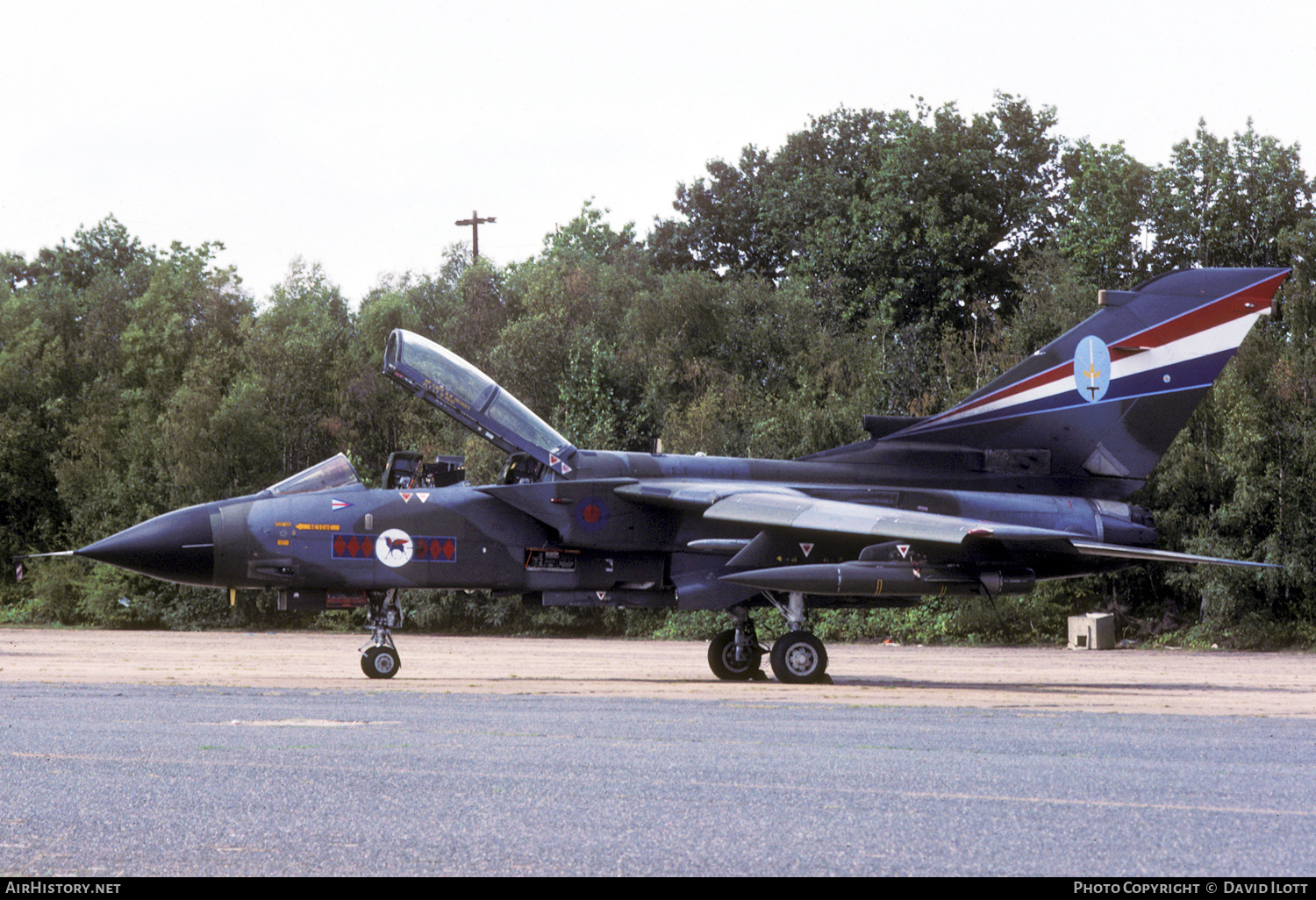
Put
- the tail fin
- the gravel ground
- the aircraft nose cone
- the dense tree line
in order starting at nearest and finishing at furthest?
the gravel ground → the aircraft nose cone → the tail fin → the dense tree line

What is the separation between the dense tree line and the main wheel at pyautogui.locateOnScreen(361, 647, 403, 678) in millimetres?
16479

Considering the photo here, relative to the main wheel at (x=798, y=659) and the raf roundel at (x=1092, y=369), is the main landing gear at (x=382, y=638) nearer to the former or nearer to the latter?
the main wheel at (x=798, y=659)

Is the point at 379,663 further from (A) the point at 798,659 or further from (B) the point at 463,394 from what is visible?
(A) the point at 798,659

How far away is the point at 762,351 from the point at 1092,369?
70.1ft

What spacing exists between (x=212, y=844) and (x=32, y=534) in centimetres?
4707

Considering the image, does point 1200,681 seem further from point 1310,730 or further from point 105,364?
point 105,364

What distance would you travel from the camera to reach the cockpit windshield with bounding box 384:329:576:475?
15.6 meters

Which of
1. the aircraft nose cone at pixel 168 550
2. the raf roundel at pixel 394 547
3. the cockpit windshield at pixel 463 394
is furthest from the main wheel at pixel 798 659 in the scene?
the aircraft nose cone at pixel 168 550

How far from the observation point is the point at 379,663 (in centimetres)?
1551

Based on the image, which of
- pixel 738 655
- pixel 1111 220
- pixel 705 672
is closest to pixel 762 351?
pixel 1111 220

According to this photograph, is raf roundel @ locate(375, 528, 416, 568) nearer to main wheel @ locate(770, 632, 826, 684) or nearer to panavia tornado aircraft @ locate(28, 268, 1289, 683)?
panavia tornado aircraft @ locate(28, 268, 1289, 683)

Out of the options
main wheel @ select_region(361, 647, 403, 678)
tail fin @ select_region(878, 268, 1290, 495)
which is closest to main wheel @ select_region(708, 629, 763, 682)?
tail fin @ select_region(878, 268, 1290, 495)

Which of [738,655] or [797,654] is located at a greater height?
[797,654]

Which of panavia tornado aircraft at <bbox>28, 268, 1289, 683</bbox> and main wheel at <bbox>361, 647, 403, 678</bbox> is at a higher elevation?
panavia tornado aircraft at <bbox>28, 268, 1289, 683</bbox>
